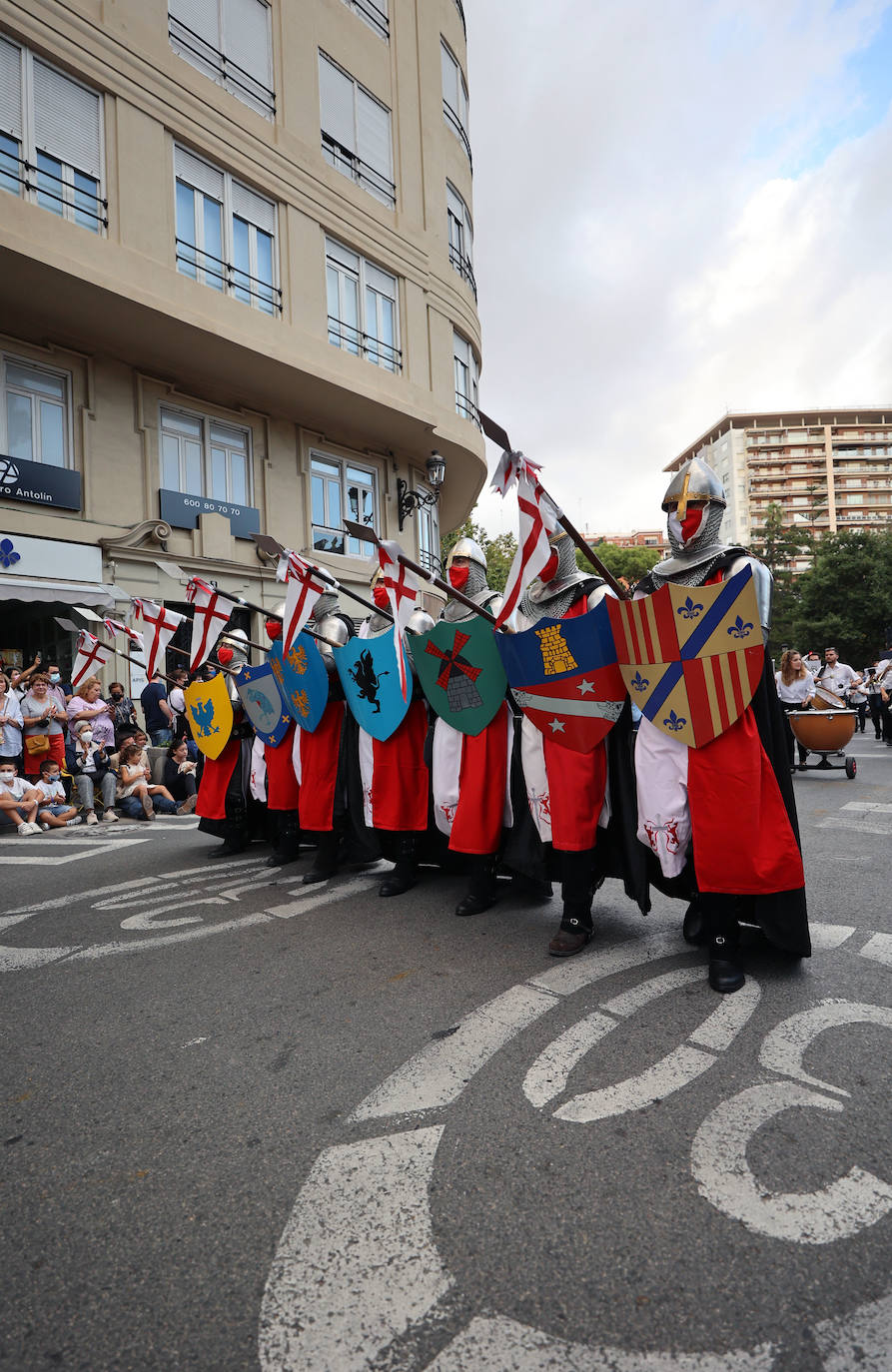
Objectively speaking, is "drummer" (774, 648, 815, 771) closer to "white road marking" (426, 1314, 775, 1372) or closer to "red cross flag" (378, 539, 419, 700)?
"red cross flag" (378, 539, 419, 700)

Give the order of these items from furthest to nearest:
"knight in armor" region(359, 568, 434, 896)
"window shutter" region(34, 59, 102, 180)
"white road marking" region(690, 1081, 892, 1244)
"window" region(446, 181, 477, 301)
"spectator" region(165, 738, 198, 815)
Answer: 1. "window" region(446, 181, 477, 301)
2. "window shutter" region(34, 59, 102, 180)
3. "spectator" region(165, 738, 198, 815)
4. "knight in armor" region(359, 568, 434, 896)
5. "white road marking" region(690, 1081, 892, 1244)

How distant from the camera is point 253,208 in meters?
13.9

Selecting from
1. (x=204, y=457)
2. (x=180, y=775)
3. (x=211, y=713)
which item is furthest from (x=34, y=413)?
(x=211, y=713)

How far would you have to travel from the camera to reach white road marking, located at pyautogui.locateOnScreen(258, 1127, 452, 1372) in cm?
136

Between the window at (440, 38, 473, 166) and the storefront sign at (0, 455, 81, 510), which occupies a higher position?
the window at (440, 38, 473, 166)

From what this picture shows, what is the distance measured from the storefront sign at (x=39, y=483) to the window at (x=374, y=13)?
41.8 ft

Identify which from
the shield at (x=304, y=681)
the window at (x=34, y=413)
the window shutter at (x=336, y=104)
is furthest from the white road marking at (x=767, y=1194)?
the window shutter at (x=336, y=104)

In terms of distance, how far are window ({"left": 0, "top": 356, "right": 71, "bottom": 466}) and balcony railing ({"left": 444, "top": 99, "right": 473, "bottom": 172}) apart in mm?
13201

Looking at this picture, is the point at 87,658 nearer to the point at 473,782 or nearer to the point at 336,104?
the point at 473,782

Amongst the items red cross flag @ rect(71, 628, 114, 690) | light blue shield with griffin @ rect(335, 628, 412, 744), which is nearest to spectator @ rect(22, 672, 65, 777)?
red cross flag @ rect(71, 628, 114, 690)

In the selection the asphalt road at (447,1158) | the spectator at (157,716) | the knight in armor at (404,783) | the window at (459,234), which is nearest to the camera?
the asphalt road at (447,1158)

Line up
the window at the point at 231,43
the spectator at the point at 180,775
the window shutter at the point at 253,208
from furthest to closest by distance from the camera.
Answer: the window shutter at the point at 253,208
the window at the point at 231,43
the spectator at the point at 180,775

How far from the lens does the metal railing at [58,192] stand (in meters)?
10.9

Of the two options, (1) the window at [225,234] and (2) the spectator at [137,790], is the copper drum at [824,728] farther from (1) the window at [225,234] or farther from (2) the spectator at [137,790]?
(1) the window at [225,234]
